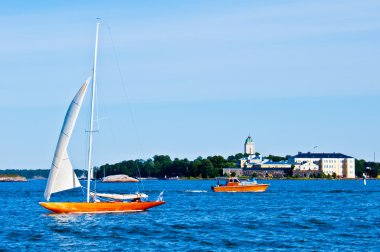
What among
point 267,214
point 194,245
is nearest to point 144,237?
point 194,245

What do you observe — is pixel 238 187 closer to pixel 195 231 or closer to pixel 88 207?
pixel 88 207

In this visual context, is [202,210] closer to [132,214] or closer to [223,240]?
[132,214]

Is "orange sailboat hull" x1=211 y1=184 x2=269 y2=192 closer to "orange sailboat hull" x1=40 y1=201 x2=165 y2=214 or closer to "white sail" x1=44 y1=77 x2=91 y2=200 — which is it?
"orange sailboat hull" x1=40 y1=201 x2=165 y2=214

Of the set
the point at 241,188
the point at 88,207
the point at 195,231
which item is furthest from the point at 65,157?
the point at 241,188

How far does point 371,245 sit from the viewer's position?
50.2 meters

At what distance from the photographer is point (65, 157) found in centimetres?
6794

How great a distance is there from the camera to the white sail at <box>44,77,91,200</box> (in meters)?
67.4

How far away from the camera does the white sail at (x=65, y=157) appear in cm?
6738

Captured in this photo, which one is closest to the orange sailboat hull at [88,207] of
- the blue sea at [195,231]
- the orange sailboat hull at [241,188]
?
the blue sea at [195,231]

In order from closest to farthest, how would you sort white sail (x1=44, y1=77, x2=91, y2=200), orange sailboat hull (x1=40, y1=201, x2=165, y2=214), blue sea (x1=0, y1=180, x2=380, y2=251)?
blue sea (x1=0, y1=180, x2=380, y2=251)
orange sailboat hull (x1=40, y1=201, x2=165, y2=214)
white sail (x1=44, y1=77, x2=91, y2=200)

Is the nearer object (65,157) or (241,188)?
(65,157)

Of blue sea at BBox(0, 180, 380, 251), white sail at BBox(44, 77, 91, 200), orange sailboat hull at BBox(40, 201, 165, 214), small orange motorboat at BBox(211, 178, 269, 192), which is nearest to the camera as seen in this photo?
blue sea at BBox(0, 180, 380, 251)

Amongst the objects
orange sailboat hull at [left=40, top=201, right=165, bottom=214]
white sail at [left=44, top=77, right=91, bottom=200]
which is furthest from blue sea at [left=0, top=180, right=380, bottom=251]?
white sail at [left=44, top=77, right=91, bottom=200]

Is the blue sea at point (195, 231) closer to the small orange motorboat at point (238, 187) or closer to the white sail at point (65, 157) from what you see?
the white sail at point (65, 157)
